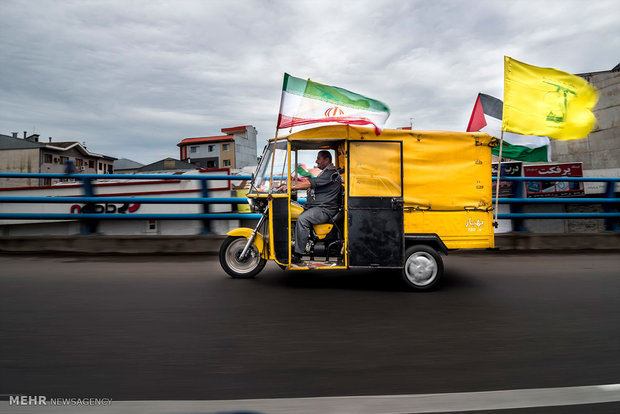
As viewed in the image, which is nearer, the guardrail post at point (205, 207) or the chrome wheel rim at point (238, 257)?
the chrome wheel rim at point (238, 257)

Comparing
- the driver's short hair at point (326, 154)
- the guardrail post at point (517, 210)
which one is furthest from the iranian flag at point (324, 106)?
the guardrail post at point (517, 210)

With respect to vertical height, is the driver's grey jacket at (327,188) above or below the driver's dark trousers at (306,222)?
above

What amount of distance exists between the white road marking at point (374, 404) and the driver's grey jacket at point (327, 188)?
3424mm

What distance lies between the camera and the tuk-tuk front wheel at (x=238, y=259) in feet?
19.0

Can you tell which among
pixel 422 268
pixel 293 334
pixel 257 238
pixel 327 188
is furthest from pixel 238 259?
pixel 422 268

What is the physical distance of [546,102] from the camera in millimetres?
5609

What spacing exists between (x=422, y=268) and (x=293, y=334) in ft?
7.87

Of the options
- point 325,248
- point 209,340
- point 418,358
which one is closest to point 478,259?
point 325,248

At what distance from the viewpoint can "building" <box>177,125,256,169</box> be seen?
73500 millimetres

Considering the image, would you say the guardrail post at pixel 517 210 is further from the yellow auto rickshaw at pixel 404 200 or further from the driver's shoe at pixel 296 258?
the driver's shoe at pixel 296 258

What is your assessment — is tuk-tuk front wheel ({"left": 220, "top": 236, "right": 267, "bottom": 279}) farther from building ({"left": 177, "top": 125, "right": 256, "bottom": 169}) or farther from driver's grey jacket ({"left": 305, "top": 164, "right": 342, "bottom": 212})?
building ({"left": 177, "top": 125, "right": 256, "bottom": 169})

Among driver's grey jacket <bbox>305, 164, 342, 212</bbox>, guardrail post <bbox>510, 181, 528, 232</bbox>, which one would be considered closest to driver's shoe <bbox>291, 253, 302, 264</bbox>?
driver's grey jacket <bbox>305, 164, 342, 212</bbox>

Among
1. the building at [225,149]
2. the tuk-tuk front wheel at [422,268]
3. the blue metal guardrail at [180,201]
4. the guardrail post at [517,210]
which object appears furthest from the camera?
the building at [225,149]

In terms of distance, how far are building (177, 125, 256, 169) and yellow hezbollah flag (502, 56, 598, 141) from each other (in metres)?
68.0
